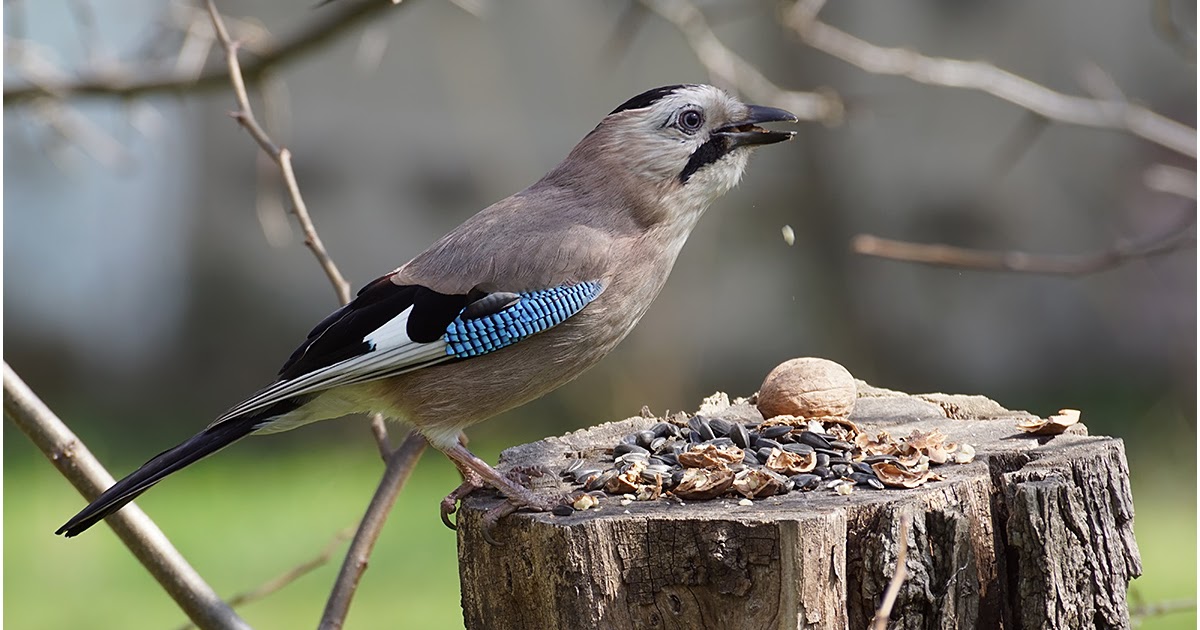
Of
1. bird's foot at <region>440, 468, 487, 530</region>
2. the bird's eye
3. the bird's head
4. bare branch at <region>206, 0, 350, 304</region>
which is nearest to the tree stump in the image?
bird's foot at <region>440, 468, 487, 530</region>

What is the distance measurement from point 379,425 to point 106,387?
5.77 m

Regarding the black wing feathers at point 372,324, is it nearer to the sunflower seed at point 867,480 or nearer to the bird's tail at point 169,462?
the bird's tail at point 169,462

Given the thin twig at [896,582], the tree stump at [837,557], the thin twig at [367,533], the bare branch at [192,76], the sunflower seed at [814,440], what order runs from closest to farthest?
the thin twig at [896,582]
the tree stump at [837,557]
the thin twig at [367,533]
the sunflower seed at [814,440]
the bare branch at [192,76]

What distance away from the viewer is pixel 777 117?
125 inches

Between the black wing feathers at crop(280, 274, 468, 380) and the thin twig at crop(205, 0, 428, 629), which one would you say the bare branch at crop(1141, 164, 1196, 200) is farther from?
the thin twig at crop(205, 0, 428, 629)

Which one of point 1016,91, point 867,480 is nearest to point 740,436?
point 867,480

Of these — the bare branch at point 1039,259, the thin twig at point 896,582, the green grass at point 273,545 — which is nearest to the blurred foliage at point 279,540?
the green grass at point 273,545

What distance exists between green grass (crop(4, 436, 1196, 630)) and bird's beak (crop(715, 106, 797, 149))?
234 centimetres

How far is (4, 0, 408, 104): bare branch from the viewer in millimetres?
3410

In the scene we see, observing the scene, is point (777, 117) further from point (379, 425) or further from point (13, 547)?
point (13, 547)

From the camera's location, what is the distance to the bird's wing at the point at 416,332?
2900 millimetres

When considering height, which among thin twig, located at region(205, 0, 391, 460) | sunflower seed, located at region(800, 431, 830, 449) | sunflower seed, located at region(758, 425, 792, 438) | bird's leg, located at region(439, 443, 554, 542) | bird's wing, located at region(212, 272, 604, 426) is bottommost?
bird's leg, located at region(439, 443, 554, 542)

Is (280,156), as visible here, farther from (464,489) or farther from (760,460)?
(760,460)

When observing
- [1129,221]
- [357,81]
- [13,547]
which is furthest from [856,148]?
[13,547]
